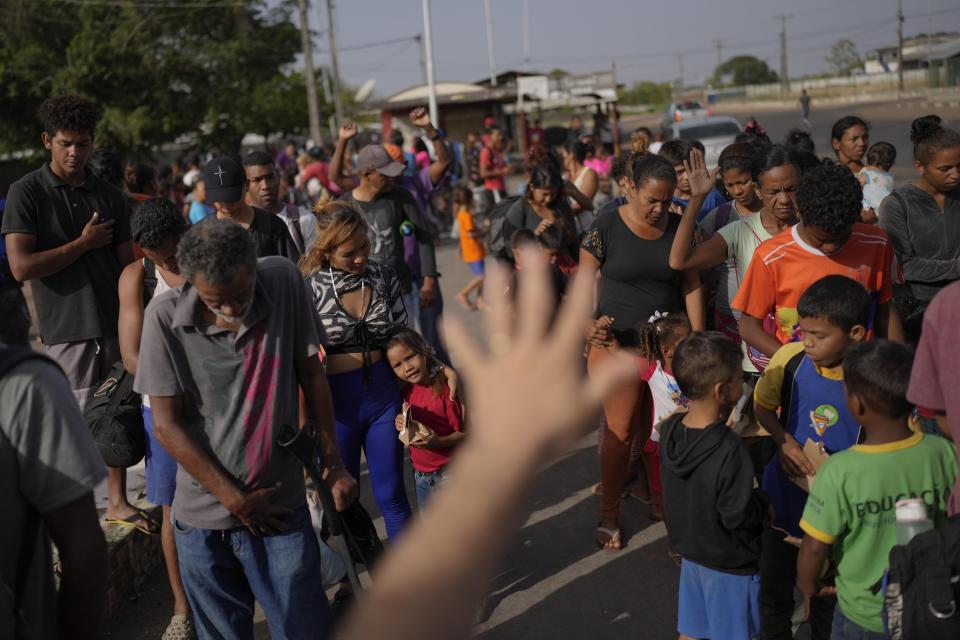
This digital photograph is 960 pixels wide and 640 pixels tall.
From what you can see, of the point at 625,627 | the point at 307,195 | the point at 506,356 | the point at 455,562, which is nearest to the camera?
the point at 455,562

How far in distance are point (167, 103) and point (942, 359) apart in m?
29.5

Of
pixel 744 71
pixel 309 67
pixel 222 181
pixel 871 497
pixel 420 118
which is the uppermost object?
pixel 744 71

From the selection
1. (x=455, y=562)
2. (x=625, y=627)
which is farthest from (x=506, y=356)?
(x=625, y=627)

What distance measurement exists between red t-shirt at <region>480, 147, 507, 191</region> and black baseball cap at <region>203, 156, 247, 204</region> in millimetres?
11474

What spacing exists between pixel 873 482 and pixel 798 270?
4.21 ft

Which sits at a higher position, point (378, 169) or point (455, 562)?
point (378, 169)

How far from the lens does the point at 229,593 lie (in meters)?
3.33

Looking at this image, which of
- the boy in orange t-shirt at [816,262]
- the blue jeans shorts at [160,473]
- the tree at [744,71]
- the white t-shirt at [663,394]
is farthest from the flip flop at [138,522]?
the tree at [744,71]

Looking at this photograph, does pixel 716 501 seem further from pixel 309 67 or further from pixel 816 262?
pixel 309 67

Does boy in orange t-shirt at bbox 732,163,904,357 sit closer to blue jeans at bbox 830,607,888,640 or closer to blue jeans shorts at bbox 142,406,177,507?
blue jeans at bbox 830,607,888,640

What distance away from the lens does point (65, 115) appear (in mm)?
4637

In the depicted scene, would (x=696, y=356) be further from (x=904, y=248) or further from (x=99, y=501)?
(x=99, y=501)

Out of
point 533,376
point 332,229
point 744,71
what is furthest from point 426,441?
point 744,71

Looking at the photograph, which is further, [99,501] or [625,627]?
[99,501]
